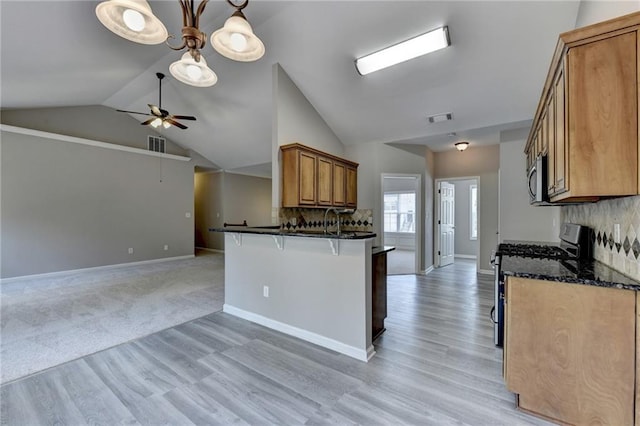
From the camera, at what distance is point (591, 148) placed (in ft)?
4.86

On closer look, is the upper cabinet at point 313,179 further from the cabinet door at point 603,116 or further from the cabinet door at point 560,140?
the cabinet door at point 603,116

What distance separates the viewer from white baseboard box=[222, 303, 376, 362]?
2396mm

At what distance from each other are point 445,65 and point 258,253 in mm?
3231

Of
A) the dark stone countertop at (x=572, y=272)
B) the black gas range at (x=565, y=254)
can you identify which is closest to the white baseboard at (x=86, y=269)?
the black gas range at (x=565, y=254)

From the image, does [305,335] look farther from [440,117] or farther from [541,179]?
[440,117]

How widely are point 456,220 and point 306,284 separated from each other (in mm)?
6779

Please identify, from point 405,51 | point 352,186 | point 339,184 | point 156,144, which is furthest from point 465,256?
point 156,144

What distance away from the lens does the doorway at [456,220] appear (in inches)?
248

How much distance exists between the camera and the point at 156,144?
7.15 metres

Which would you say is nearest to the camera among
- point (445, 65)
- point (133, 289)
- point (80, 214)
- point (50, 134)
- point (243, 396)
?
point (243, 396)

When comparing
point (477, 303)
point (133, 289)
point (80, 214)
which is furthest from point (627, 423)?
point (80, 214)

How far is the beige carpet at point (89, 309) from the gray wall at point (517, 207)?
489 centimetres

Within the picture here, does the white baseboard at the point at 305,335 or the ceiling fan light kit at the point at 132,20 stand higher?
the ceiling fan light kit at the point at 132,20

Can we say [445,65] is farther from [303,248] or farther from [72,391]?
[72,391]
